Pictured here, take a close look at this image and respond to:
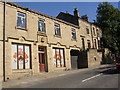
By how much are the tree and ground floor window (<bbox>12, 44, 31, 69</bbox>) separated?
77.9ft

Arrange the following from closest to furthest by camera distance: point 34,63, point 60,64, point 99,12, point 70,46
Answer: point 34,63 < point 60,64 < point 70,46 < point 99,12

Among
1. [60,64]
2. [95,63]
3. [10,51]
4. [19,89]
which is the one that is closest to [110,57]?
[95,63]

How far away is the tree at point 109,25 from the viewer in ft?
114

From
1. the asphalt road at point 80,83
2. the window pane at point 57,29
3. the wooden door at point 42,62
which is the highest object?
the window pane at point 57,29

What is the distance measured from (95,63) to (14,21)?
56.5 ft

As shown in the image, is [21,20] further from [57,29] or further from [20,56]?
[57,29]

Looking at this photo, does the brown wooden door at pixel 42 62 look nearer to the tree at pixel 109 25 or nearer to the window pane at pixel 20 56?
the window pane at pixel 20 56

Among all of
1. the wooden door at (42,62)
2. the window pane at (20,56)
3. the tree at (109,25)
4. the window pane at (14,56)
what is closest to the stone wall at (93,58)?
the tree at (109,25)

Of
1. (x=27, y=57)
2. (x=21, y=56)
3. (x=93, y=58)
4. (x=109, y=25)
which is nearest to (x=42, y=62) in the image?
(x=27, y=57)

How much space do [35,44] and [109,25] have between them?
82.5 ft

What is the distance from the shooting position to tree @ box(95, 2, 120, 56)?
34688 mm

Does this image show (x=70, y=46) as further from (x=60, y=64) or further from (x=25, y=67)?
(x=25, y=67)

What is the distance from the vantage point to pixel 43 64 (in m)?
17.9

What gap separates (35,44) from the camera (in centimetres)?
1681
